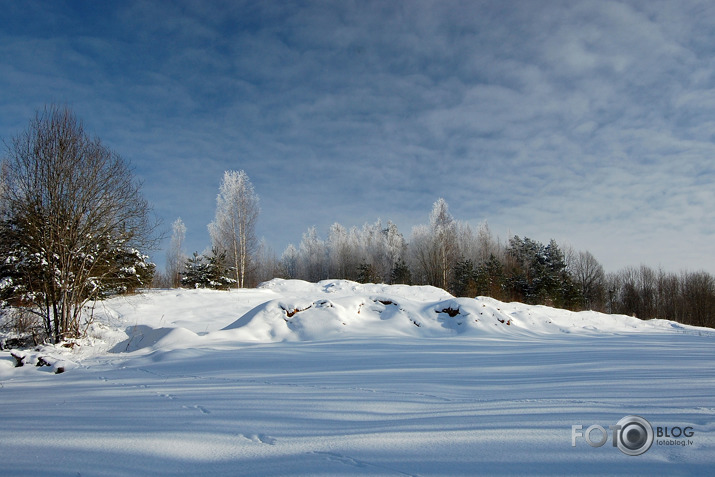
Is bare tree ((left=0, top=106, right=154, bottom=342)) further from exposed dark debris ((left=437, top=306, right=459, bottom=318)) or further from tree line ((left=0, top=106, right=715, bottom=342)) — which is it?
exposed dark debris ((left=437, top=306, right=459, bottom=318))

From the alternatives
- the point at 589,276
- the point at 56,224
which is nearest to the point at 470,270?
the point at 589,276

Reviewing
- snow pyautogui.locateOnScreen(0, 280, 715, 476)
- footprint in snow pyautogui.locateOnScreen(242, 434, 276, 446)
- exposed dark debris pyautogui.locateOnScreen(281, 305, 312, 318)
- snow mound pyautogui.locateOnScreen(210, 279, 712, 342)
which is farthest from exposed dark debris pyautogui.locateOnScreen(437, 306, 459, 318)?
footprint in snow pyautogui.locateOnScreen(242, 434, 276, 446)

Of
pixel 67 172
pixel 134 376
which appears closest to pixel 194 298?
pixel 67 172

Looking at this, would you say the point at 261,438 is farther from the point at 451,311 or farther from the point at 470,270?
the point at 470,270

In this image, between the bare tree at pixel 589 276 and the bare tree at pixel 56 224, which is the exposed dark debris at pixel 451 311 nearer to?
the bare tree at pixel 56 224

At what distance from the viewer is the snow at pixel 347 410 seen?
2201 mm

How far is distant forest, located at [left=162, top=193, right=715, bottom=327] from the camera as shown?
31.8m

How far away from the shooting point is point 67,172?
9930mm

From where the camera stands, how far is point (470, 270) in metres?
34.3

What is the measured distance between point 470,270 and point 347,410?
32681 mm

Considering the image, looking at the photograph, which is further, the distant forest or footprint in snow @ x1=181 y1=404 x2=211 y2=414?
the distant forest

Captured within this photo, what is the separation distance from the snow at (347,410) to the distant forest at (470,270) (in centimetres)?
1955
